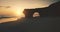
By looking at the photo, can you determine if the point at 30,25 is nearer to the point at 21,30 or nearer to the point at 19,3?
the point at 21,30

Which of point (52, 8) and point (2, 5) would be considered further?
point (2, 5)

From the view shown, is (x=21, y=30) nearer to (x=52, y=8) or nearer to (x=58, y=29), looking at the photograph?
(x=58, y=29)

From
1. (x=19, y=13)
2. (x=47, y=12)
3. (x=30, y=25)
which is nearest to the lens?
(x=30, y=25)

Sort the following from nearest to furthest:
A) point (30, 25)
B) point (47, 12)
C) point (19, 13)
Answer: point (30, 25) → point (47, 12) → point (19, 13)

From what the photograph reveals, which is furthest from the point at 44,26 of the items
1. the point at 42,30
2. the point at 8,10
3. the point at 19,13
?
the point at 8,10

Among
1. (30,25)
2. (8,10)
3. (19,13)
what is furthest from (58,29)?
(8,10)

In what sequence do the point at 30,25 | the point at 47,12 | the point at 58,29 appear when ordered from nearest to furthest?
the point at 58,29, the point at 30,25, the point at 47,12

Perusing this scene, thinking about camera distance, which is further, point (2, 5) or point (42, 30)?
point (2, 5)

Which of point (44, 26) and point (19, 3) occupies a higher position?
point (19, 3)

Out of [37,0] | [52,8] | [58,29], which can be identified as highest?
[37,0]
